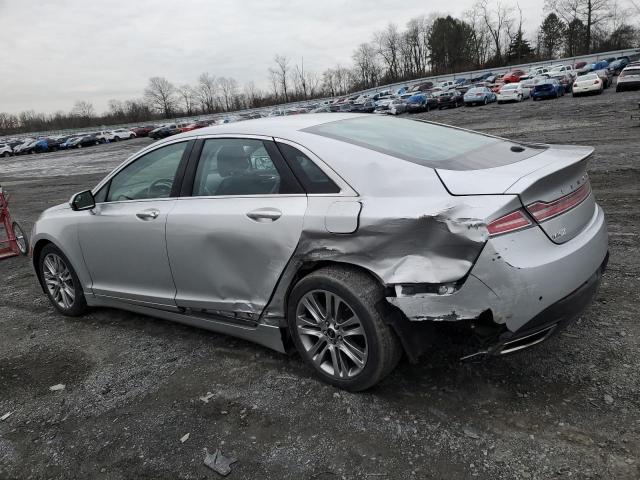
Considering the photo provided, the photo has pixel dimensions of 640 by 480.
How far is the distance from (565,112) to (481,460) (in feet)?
84.4

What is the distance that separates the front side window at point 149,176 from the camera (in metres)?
3.83

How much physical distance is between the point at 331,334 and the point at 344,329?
0.35 ft

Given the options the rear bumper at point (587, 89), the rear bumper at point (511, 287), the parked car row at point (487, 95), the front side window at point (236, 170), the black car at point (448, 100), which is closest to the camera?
the rear bumper at point (511, 287)

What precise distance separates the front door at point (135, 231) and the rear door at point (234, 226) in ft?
0.54

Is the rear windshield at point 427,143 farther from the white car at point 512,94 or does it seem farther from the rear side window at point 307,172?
the white car at point 512,94

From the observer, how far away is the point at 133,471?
2.65 m

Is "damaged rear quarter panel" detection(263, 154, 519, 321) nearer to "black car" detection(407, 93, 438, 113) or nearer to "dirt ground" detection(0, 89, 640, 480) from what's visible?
"dirt ground" detection(0, 89, 640, 480)

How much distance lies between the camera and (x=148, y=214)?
12.4ft

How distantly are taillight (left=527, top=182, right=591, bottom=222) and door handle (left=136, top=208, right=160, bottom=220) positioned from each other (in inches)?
99.7

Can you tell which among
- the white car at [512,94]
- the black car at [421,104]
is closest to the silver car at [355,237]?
the white car at [512,94]

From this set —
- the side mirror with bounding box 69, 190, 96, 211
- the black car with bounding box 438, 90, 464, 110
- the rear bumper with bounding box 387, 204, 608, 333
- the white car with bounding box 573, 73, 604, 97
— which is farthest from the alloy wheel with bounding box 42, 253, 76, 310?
the black car with bounding box 438, 90, 464, 110

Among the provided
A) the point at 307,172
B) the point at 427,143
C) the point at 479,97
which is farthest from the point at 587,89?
the point at 307,172

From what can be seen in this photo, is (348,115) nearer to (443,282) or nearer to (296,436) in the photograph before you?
(443,282)

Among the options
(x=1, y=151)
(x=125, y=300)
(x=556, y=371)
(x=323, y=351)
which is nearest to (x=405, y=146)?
(x=323, y=351)
